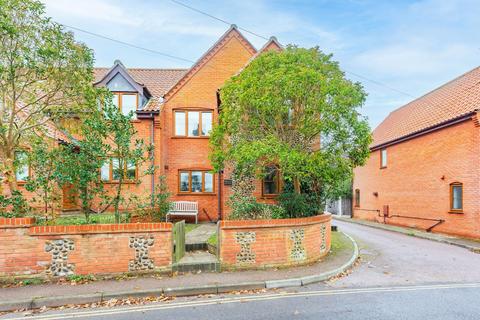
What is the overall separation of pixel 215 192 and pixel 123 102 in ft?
21.8

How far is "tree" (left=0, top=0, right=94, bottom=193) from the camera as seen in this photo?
26.3ft

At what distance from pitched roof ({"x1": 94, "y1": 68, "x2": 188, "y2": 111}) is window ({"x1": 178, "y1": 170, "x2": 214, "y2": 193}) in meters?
4.40

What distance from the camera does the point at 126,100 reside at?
15.6m

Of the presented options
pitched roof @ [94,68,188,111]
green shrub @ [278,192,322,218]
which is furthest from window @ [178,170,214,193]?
green shrub @ [278,192,322,218]

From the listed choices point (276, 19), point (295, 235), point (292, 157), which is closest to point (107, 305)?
point (295, 235)

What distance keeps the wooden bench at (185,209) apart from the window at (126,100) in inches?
213

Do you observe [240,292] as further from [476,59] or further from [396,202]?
[476,59]

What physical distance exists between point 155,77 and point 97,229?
1415cm

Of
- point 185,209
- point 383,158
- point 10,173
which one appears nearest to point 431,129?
point 383,158

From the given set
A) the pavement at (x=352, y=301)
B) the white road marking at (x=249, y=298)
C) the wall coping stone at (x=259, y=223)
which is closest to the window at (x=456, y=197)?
the pavement at (x=352, y=301)

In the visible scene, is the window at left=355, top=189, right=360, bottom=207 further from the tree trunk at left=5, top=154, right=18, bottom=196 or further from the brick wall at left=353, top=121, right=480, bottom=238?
the tree trunk at left=5, top=154, right=18, bottom=196

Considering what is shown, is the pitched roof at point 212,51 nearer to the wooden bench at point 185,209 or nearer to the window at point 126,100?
the window at point 126,100

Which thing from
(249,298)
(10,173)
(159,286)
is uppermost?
(10,173)

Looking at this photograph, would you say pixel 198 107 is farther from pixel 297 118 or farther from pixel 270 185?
pixel 297 118
